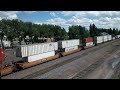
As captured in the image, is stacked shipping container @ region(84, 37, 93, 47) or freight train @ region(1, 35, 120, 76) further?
stacked shipping container @ region(84, 37, 93, 47)

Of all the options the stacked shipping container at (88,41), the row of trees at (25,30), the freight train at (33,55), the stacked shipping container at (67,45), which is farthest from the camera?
the row of trees at (25,30)

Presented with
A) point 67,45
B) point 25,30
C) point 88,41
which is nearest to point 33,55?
point 67,45

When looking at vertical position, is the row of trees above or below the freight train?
above

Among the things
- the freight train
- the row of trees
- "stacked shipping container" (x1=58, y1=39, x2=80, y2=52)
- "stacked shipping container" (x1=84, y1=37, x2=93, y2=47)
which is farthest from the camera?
the row of trees

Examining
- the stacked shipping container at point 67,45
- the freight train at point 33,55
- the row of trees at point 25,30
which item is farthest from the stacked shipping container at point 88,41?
the row of trees at point 25,30

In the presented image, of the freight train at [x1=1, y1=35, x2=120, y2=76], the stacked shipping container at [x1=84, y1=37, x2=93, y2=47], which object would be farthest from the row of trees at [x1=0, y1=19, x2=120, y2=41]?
the freight train at [x1=1, y1=35, x2=120, y2=76]

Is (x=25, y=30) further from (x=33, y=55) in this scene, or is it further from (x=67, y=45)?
(x=33, y=55)

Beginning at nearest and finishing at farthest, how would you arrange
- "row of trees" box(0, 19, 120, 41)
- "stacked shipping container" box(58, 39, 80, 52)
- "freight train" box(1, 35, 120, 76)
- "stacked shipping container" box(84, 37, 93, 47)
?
"freight train" box(1, 35, 120, 76) → "stacked shipping container" box(58, 39, 80, 52) → "stacked shipping container" box(84, 37, 93, 47) → "row of trees" box(0, 19, 120, 41)

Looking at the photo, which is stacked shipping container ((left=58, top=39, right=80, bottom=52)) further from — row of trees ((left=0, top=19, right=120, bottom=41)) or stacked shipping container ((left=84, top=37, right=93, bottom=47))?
row of trees ((left=0, top=19, right=120, bottom=41))

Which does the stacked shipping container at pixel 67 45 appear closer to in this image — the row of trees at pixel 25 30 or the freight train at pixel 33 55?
the freight train at pixel 33 55
